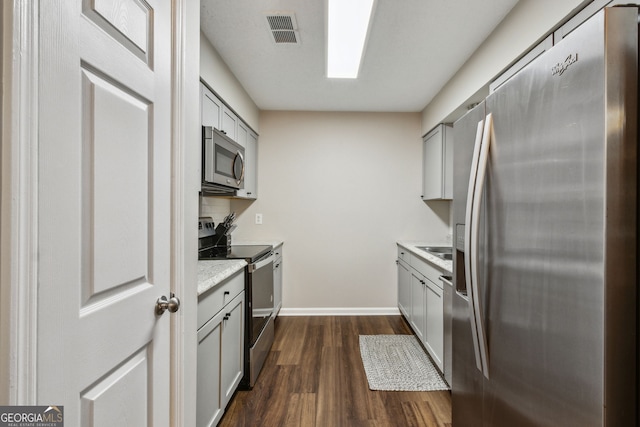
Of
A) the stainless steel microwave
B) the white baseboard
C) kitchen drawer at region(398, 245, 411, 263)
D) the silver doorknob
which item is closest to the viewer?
the silver doorknob

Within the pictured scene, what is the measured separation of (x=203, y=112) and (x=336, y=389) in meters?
2.10

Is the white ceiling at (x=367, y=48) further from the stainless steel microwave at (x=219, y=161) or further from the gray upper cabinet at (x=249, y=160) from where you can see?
the stainless steel microwave at (x=219, y=161)

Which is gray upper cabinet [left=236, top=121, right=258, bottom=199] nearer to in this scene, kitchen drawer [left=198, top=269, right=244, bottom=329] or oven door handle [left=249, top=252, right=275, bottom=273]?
oven door handle [left=249, top=252, right=275, bottom=273]

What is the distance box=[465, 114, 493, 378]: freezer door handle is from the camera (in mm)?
1018

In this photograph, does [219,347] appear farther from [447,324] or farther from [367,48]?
[367,48]

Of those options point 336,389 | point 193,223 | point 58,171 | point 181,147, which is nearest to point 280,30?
point 181,147

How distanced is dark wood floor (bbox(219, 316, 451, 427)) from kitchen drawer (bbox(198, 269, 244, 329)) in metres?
0.73

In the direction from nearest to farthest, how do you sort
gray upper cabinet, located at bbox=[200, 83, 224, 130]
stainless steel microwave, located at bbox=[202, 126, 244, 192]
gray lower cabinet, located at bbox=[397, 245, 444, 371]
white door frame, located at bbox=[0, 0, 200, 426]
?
white door frame, located at bbox=[0, 0, 200, 426] < stainless steel microwave, located at bbox=[202, 126, 244, 192] < gray upper cabinet, located at bbox=[200, 83, 224, 130] < gray lower cabinet, located at bbox=[397, 245, 444, 371]

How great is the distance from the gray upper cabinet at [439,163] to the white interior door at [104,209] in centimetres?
268

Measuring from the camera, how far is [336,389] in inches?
83.0

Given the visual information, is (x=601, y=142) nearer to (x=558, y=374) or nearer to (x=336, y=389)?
(x=558, y=374)

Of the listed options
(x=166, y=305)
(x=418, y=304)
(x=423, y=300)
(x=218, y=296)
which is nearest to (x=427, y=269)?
(x=423, y=300)

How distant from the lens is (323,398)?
2012mm

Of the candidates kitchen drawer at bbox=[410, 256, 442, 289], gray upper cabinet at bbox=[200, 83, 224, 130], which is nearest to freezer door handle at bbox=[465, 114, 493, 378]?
kitchen drawer at bbox=[410, 256, 442, 289]
